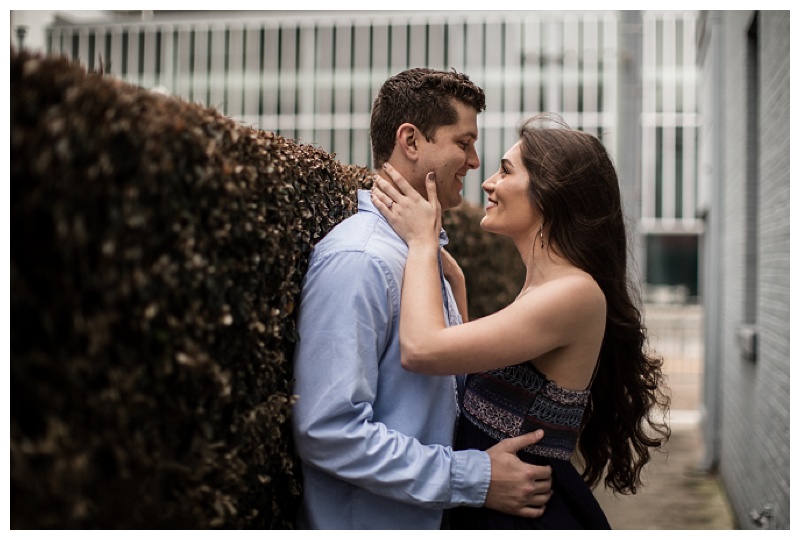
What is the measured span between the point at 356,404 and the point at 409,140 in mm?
981

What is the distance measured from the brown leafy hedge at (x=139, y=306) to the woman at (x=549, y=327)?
18.0 inches

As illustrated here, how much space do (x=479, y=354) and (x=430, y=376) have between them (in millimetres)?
Answer: 236

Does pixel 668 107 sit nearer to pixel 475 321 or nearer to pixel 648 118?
pixel 648 118

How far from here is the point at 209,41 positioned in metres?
51.3

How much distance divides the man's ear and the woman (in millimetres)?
91

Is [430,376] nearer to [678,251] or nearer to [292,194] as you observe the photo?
[292,194]

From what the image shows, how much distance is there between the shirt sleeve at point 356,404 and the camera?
2.39 meters

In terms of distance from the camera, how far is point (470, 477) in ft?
8.36

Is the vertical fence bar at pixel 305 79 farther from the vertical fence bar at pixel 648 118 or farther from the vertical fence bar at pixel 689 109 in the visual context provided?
the vertical fence bar at pixel 689 109

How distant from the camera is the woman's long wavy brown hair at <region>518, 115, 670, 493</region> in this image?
2.84 meters

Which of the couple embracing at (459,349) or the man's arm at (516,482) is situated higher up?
the couple embracing at (459,349)

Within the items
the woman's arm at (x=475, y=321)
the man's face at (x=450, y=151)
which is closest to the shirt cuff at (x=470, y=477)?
the woman's arm at (x=475, y=321)

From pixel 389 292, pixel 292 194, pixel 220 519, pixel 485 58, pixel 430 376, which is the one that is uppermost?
pixel 485 58
